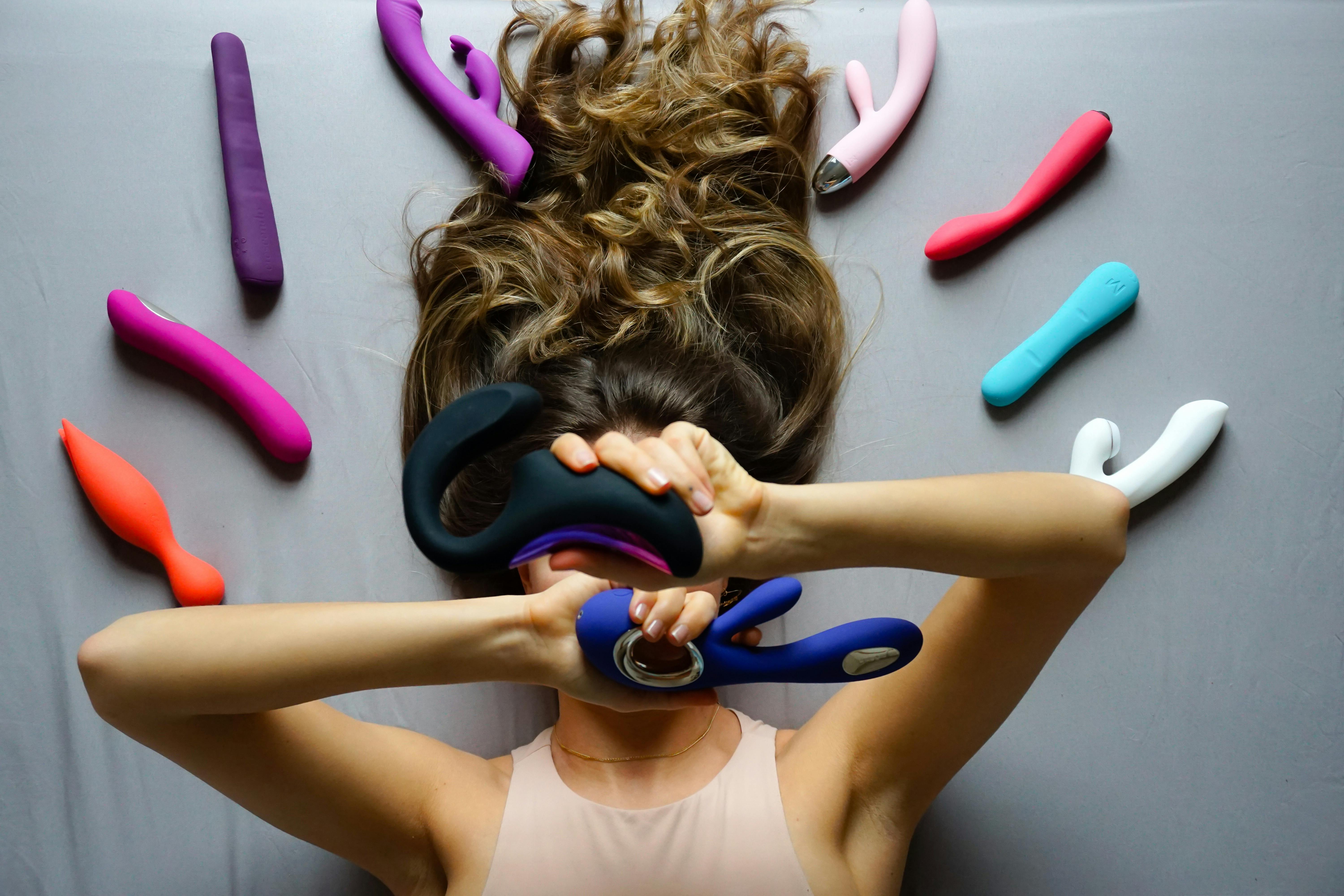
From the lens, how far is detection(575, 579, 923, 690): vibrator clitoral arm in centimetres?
57

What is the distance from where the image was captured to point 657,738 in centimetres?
76

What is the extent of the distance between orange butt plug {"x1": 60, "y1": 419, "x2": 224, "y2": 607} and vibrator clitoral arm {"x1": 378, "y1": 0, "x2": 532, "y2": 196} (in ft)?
1.52

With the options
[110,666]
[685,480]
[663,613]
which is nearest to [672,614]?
[663,613]

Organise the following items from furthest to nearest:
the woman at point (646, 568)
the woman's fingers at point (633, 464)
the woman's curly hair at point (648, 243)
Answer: the woman's curly hair at point (648, 243) → the woman at point (646, 568) → the woman's fingers at point (633, 464)

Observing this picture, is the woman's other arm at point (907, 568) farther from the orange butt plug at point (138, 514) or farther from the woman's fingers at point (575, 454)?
the orange butt plug at point (138, 514)

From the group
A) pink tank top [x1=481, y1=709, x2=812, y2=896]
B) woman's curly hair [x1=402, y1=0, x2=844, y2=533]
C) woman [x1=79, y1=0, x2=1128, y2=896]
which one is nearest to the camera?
woman [x1=79, y1=0, x2=1128, y2=896]

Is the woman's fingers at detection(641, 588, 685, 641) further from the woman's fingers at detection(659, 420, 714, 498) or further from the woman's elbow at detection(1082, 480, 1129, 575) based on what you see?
the woman's elbow at detection(1082, 480, 1129, 575)

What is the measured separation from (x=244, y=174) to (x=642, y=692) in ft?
2.21

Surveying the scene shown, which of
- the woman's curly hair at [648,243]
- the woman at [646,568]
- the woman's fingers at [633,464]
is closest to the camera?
the woman's fingers at [633,464]

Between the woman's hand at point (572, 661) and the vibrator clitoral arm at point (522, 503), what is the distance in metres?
0.10

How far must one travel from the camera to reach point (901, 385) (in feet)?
3.06

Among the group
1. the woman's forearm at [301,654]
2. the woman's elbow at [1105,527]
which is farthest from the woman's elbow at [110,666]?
the woman's elbow at [1105,527]

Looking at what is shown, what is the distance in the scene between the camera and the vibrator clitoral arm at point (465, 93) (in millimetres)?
903

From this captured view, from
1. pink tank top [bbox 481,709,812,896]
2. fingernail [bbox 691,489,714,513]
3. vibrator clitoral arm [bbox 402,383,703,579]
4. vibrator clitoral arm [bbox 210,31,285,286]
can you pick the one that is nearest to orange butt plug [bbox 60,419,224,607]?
vibrator clitoral arm [bbox 210,31,285,286]
